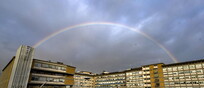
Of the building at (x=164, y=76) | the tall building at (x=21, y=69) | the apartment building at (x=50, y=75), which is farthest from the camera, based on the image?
the building at (x=164, y=76)

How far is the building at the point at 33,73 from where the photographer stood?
5675 centimetres

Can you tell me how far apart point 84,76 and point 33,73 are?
8932cm

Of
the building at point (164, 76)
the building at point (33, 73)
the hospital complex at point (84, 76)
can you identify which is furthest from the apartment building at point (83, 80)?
the building at point (33, 73)

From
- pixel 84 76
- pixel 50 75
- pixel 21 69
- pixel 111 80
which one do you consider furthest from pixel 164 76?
pixel 21 69

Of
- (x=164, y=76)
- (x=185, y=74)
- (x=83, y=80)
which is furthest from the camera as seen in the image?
(x=83, y=80)

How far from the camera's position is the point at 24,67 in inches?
2314

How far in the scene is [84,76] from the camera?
495 feet

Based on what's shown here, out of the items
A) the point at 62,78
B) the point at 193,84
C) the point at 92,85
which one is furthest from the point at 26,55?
the point at 92,85

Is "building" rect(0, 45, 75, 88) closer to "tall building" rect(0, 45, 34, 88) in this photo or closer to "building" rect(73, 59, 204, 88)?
"tall building" rect(0, 45, 34, 88)

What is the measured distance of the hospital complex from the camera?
58844mm

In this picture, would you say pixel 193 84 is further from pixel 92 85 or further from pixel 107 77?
pixel 92 85

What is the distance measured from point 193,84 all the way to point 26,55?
3633 inches

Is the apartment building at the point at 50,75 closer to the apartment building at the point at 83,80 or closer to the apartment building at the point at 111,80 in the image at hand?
the apartment building at the point at 83,80

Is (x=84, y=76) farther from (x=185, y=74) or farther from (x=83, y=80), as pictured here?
(x=185, y=74)
